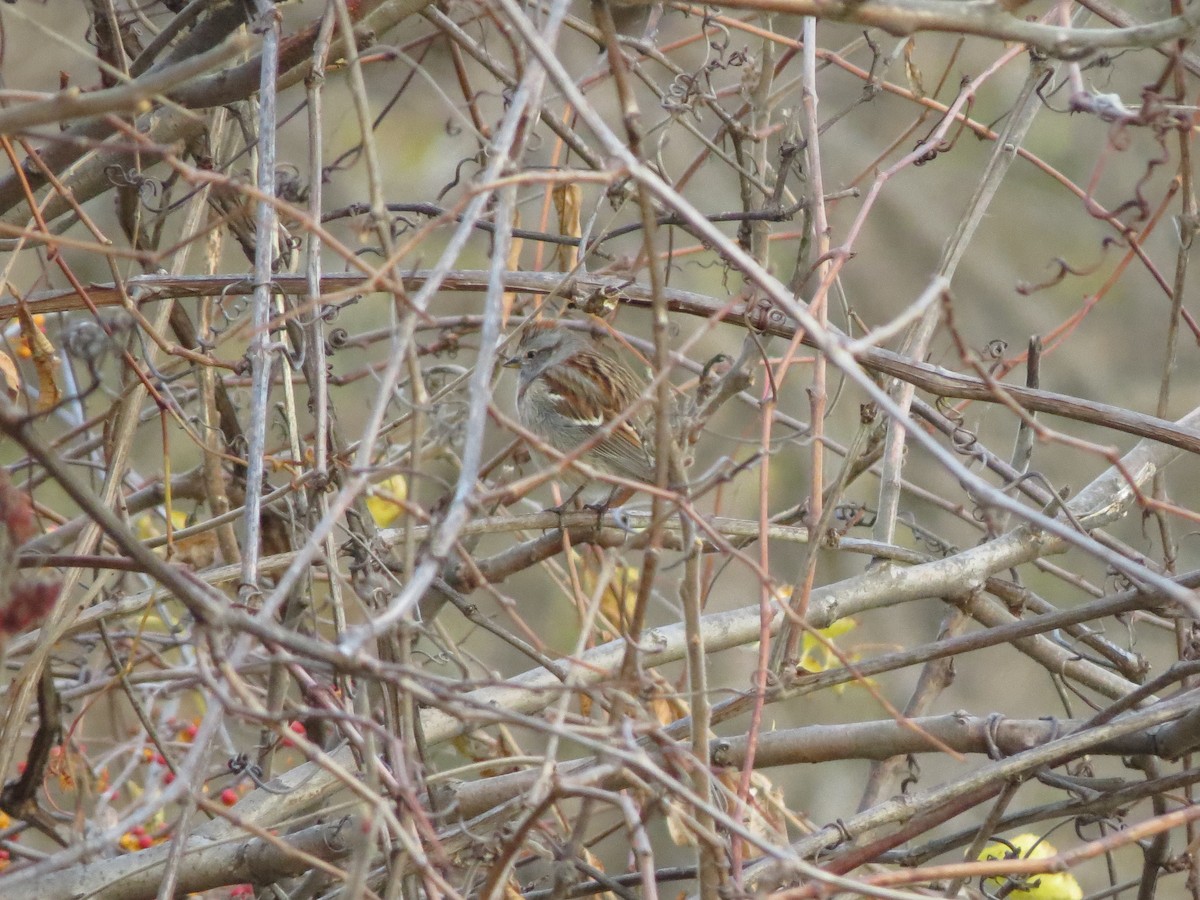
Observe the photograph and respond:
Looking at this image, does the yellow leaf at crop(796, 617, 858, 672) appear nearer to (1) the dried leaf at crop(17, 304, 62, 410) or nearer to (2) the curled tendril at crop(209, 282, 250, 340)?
(2) the curled tendril at crop(209, 282, 250, 340)

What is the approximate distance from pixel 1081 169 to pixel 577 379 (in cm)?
432

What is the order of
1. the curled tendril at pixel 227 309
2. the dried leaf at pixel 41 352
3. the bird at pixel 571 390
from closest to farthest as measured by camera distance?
the dried leaf at pixel 41 352 < the curled tendril at pixel 227 309 < the bird at pixel 571 390

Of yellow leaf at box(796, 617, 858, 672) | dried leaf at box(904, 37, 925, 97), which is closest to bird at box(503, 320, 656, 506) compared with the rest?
yellow leaf at box(796, 617, 858, 672)

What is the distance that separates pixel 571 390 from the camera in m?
4.66

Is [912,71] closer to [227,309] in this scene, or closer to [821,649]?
[821,649]

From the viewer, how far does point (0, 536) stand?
159 centimetres

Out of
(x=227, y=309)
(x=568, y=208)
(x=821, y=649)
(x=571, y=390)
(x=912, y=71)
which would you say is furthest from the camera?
(x=571, y=390)

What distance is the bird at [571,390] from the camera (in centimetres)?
448

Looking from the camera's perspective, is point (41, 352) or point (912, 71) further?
point (912, 71)

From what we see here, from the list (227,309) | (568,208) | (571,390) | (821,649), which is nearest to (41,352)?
(227,309)

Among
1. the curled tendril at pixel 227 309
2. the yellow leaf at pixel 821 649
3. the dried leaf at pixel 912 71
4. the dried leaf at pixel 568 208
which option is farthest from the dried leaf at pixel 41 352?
the dried leaf at pixel 912 71

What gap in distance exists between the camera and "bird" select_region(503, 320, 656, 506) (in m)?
4.48

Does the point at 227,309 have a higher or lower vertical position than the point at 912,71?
lower

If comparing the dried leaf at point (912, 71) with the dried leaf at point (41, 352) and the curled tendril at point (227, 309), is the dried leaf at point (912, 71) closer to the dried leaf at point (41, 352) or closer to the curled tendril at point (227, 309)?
the curled tendril at point (227, 309)
